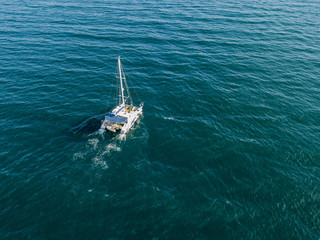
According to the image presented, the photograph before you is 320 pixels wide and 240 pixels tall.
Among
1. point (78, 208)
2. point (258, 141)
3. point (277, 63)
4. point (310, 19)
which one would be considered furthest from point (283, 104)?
point (310, 19)

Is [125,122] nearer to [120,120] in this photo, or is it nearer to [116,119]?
[120,120]

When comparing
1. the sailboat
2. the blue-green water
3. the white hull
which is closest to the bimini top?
the sailboat

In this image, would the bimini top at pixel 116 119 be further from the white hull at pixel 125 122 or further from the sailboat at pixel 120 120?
the white hull at pixel 125 122

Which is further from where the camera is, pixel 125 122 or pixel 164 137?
pixel 164 137

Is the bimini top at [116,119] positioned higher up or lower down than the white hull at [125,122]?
higher up

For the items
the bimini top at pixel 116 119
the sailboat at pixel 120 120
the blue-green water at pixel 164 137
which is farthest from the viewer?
the bimini top at pixel 116 119

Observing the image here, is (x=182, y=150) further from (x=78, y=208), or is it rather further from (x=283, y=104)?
(x=283, y=104)

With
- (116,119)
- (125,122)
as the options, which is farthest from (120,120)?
(125,122)

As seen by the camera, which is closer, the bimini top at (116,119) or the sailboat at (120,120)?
the sailboat at (120,120)

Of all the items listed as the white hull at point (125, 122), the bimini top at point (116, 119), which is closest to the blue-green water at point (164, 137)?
the white hull at point (125, 122)
